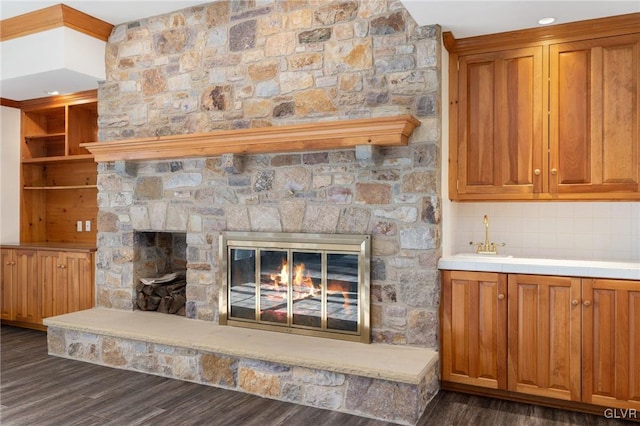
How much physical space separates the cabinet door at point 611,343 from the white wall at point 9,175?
18.7 feet

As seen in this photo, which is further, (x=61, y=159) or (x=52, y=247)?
(x=61, y=159)

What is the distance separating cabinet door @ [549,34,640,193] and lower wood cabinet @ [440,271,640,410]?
720 millimetres

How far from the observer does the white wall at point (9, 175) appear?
5309 millimetres

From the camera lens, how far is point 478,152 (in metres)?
3.43

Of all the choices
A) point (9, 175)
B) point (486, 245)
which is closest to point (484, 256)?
point (486, 245)

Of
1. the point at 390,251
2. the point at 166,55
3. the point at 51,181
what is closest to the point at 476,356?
the point at 390,251

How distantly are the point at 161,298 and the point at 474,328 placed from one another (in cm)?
276

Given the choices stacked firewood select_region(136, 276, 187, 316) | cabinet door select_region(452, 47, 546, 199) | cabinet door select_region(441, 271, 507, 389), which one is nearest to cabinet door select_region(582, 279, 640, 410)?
cabinet door select_region(441, 271, 507, 389)

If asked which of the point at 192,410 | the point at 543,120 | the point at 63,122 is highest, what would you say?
the point at 63,122

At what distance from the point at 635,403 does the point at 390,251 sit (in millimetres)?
1680

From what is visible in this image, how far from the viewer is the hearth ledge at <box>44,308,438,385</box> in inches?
113

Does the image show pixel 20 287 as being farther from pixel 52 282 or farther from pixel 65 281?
pixel 65 281

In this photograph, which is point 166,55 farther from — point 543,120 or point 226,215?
point 543,120

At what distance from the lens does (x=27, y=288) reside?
4.96 metres
